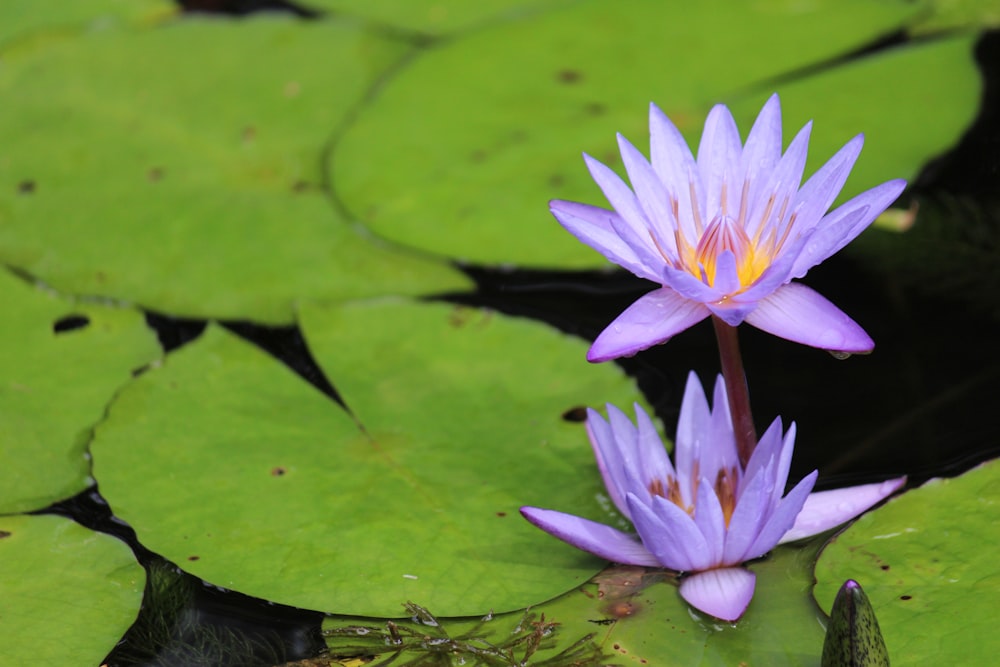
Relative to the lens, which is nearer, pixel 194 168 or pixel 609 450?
pixel 609 450

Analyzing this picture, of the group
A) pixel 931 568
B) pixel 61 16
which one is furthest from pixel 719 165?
pixel 61 16

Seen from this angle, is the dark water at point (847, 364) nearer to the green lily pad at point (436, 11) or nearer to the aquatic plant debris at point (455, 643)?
the aquatic plant debris at point (455, 643)

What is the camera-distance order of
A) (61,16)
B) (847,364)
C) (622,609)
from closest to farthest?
1. (622,609)
2. (847,364)
3. (61,16)

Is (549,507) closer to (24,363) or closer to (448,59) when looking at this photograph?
(24,363)

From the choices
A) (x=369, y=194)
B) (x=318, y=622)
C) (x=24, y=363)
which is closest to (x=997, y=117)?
(x=369, y=194)

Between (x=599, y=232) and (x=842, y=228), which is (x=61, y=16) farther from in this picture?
(x=842, y=228)

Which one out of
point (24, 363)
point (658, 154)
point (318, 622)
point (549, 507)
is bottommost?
point (24, 363)

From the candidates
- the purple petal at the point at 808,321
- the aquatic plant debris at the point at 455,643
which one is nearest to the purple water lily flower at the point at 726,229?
the purple petal at the point at 808,321

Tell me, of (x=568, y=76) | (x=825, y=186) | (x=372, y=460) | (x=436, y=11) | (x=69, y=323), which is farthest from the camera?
(x=436, y=11)
